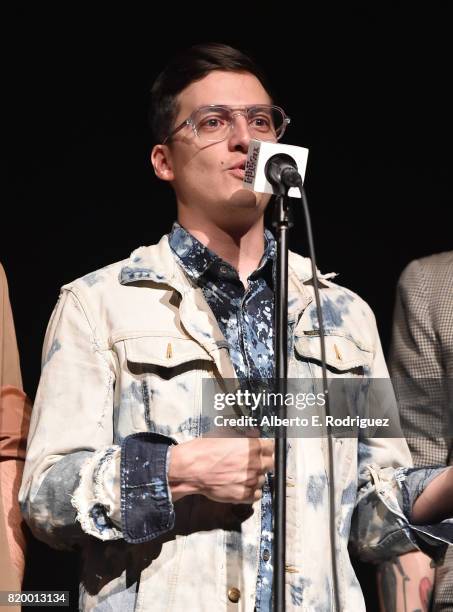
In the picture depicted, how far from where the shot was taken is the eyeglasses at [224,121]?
9.08ft

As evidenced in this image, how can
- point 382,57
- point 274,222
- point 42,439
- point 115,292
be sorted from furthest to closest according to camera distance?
1. point 382,57
2. point 115,292
3. point 42,439
4. point 274,222

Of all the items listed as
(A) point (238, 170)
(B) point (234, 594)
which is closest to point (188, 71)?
(A) point (238, 170)

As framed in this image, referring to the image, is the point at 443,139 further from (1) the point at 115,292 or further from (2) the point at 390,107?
(1) the point at 115,292

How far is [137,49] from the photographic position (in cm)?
362

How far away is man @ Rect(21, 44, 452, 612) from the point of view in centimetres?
231

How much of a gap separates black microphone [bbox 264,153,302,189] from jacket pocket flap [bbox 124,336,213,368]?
469 mm

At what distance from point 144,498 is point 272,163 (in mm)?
737

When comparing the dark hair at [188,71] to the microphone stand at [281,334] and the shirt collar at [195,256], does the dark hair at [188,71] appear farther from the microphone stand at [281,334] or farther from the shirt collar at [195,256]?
the microphone stand at [281,334]

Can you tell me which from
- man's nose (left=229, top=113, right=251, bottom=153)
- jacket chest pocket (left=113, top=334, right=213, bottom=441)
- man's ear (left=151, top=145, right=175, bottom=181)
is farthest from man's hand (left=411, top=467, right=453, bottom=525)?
man's ear (left=151, top=145, right=175, bottom=181)

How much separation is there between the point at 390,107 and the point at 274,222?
180cm

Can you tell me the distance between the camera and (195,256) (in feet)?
8.97

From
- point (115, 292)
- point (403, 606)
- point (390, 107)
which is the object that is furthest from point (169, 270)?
point (390, 107)

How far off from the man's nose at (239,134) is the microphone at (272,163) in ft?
1.28

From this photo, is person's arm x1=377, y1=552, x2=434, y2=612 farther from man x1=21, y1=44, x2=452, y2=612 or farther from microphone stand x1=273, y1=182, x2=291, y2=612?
microphone stand x1=273, y1=182, x2=291, y2=612
